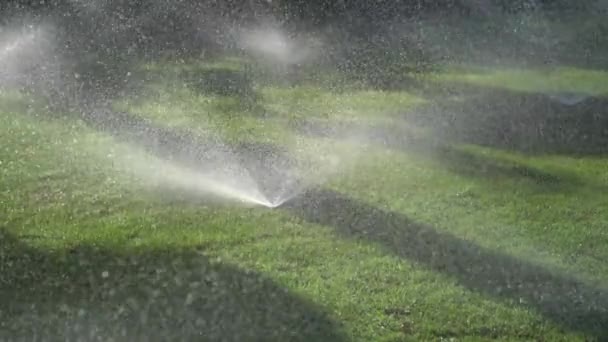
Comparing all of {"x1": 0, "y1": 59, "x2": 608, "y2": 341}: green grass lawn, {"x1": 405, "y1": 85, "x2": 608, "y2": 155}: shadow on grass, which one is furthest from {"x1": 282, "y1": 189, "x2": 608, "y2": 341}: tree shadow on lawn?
{"x1": 405, "y1": 85, "x2": 608, "y2": 155}: shadow on grass

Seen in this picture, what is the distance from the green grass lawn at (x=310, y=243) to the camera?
6629 millimetres

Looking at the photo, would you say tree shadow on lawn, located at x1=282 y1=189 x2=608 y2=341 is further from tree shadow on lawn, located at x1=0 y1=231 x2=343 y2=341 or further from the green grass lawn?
tree shadow on lawn, located at x1=0 y1=231 x2=343 y2=341

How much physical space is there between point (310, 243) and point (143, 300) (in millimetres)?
1774

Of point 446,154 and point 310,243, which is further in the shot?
point 446,154

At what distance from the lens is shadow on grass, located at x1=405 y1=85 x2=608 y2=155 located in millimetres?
10891

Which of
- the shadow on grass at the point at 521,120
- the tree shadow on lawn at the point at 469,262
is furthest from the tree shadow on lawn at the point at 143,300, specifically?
the shadow on grass at the point at 521,120

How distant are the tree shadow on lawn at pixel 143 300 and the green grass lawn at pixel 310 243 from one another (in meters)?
0.02

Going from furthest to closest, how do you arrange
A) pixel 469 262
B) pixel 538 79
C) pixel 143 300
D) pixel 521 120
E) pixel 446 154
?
pixel 538 79
pixel 521 120
pixel 446 154
pixel 469 262
pixel 143 300

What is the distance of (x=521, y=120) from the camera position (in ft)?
38.4

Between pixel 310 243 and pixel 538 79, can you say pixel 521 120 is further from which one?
pixel 310 243

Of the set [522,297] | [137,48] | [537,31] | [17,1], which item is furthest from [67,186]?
[537,31]

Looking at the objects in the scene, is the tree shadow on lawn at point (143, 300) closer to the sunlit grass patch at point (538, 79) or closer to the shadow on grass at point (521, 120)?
the shadow on grass at point (521, 120)

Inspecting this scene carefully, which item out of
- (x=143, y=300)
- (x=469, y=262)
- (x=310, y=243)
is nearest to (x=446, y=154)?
(x=469, y=262)

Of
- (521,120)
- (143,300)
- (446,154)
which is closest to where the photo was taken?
(143,300)
